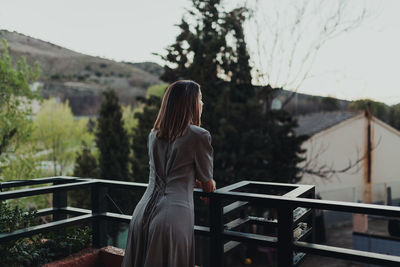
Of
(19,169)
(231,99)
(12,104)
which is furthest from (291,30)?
(19,169)

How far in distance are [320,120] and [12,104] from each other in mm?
13943

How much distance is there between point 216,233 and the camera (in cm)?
198

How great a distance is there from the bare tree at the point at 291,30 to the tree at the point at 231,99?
2.00ft

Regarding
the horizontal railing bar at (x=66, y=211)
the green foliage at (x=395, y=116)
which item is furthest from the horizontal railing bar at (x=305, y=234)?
the green foliage at (x=395, y=116)

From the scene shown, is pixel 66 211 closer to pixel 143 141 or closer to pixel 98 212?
pixel 98 212

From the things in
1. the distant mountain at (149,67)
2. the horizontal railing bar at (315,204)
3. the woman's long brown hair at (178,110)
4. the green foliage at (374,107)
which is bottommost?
the horizontal railing bar at (315,204)

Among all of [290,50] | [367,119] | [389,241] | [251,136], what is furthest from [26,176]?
[367,119]

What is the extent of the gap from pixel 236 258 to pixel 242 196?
1130 cm

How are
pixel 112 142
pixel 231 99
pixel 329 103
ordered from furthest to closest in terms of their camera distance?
1. pixel 329 103
2. pixel 112 142
3. pixel 231 99

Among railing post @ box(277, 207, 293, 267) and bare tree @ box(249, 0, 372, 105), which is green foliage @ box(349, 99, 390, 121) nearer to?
bare tree @ box(249, 0, 372, 105)

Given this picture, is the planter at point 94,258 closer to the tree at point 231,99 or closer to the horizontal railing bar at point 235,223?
the horizontal railing bar at point 235,223

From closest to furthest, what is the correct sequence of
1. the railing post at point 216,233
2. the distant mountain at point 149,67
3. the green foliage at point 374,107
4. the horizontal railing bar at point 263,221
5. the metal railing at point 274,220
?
the metal railing at point 274,220 < the railing post at point 216,233 < the horizontal railing bar at point 263,221 < the green foliage at point 374,107 < the distant mountain at point 149,67

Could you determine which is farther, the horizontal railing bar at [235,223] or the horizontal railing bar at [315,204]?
the horizontal railing bar at [235,223]

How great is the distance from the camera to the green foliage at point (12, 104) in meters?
9.91
